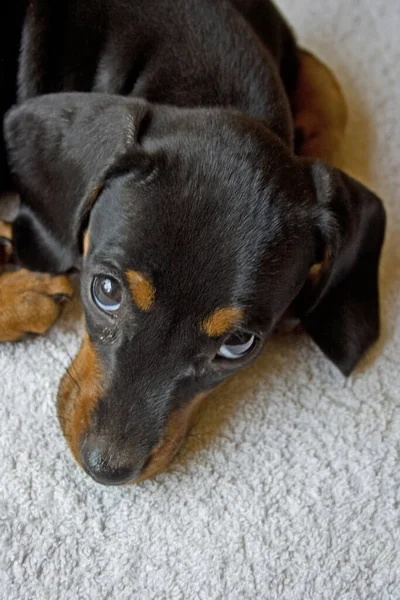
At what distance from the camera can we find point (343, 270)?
5.84 ft

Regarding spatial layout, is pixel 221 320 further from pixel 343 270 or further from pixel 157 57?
pixel 157 57

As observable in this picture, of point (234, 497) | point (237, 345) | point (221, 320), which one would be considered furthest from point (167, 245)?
point (234, 497)

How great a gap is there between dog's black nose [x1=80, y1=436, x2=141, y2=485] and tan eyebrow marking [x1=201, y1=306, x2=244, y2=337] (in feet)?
1.15

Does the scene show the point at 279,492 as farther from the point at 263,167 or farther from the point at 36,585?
the point at 263,167

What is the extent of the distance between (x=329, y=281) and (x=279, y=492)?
1.83ft

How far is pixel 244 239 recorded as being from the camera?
Result: 149 centimetres

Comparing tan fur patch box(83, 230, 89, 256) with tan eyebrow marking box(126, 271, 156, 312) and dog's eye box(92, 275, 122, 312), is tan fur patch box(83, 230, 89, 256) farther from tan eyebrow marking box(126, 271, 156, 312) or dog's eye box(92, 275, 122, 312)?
tan eyebrow marking box(126, 271, 156, 312)

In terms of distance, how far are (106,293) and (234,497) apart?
62 cm

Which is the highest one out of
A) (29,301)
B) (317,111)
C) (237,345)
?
(317,111)

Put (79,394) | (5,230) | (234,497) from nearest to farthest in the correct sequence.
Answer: (79,394), (234,497), (5,230)

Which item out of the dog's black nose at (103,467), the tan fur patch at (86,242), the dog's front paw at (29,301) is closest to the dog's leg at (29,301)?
the dog's front paw at (29,301)

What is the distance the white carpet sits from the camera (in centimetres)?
162

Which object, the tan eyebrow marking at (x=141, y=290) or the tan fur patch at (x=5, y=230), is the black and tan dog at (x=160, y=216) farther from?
the tan fur patch at (x=5, y=230)

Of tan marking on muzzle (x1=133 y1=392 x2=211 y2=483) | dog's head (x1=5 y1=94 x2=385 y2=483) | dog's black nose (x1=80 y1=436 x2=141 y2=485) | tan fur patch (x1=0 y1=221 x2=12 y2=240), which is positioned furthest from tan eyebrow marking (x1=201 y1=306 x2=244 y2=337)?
tan fur patch (x1=0 y1=221 x2=12 y2=240)
